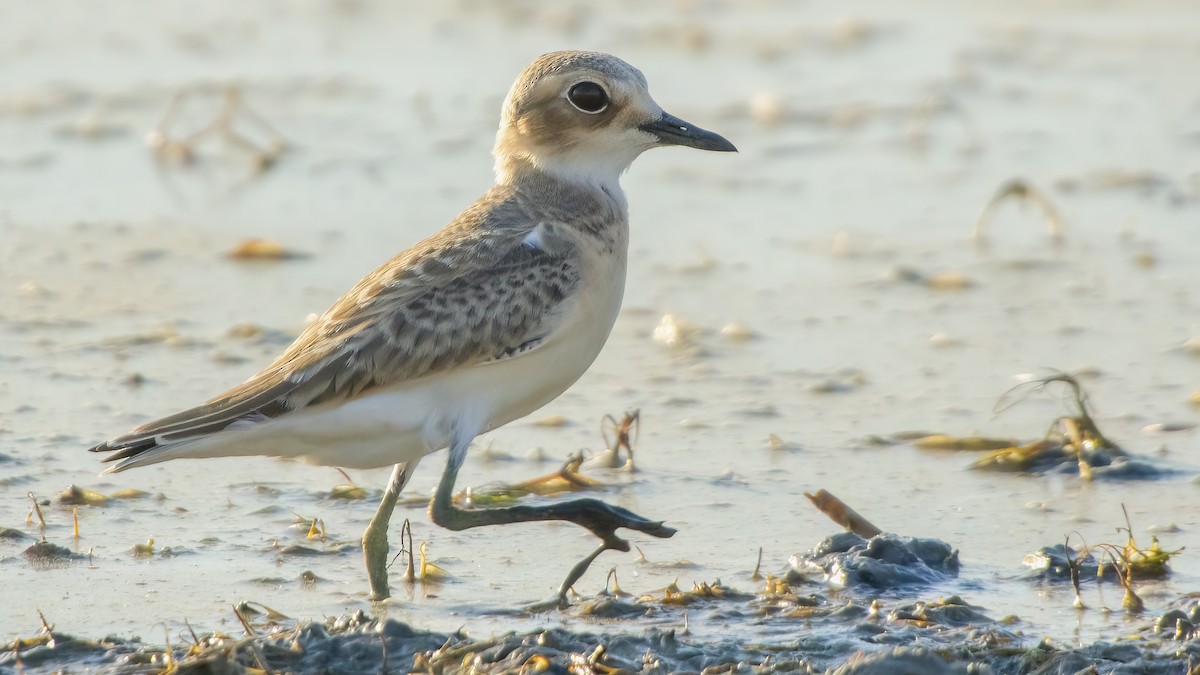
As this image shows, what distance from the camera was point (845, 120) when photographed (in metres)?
12.4

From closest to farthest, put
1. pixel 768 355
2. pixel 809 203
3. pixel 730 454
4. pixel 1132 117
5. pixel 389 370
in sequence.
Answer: pixel 389 370 < pixel 730 454 < pixel 768 355 < pixel 809 203 < pixel 1132 117

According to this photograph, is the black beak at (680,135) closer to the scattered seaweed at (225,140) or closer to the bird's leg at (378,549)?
the bird's leg at (378,549)

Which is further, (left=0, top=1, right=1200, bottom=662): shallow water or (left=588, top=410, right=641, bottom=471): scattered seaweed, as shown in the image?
(left=588, top=410, right=641, bottom=471): scattered seaweed

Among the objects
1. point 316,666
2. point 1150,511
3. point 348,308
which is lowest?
point 316,666

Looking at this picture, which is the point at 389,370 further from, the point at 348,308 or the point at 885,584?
the point at 885,584

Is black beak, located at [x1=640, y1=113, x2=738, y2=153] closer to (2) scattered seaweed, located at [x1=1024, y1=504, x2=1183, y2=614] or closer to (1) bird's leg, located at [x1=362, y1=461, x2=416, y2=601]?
(1) bird's leg, located at [x1=362, y1=461, x2=416, y2=601]

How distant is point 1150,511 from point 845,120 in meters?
6.15

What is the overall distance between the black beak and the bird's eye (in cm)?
18

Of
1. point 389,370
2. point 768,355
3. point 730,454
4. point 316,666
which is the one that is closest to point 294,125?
point 768,355

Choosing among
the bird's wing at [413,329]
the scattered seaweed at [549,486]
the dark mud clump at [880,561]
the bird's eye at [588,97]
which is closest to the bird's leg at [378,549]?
the bird's wing at [413,329]

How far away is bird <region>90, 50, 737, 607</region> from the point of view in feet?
19.4

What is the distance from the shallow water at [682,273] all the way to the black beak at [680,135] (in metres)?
1.24

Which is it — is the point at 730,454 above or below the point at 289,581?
above

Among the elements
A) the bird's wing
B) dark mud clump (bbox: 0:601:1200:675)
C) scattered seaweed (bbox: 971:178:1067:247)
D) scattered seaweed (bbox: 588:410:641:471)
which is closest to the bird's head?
the bird's wing
